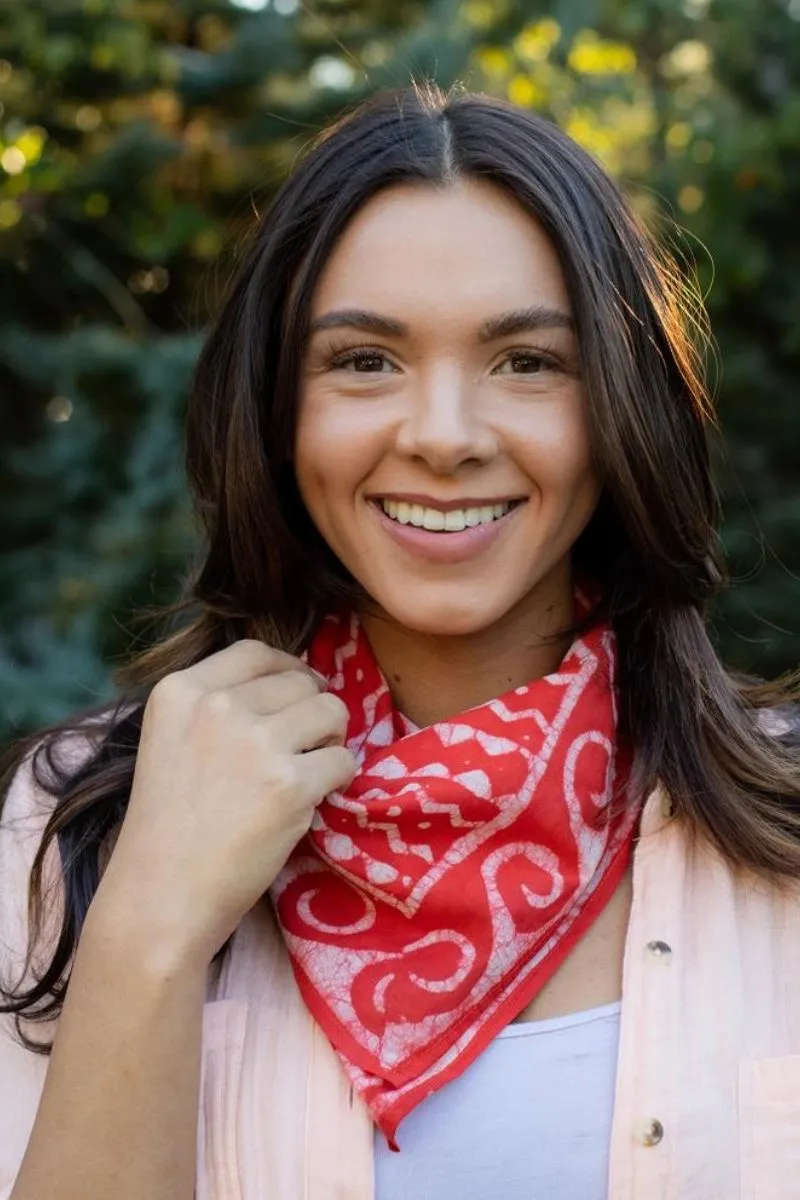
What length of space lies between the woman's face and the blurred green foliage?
58.0 inches

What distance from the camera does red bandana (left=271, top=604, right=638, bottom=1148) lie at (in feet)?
5.86

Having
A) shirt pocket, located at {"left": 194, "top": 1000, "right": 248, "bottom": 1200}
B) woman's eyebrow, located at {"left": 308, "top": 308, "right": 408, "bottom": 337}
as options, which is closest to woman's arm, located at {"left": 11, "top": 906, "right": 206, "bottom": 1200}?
shirt pocket, located at {"left": 194, "top": 1000, "right": 248, "bottom": 1200}

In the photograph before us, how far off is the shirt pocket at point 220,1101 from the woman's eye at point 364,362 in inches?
32.7

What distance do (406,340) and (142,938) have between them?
2.59 feet

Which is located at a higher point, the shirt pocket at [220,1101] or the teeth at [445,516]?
the teeth at [445,516]

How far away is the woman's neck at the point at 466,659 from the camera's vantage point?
2.03m

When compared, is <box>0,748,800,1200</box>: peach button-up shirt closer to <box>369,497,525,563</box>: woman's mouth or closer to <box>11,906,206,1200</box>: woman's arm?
<box>11,906,206,1200</box>: woman's arm

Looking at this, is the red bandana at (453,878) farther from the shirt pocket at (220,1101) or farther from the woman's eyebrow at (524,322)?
the woman's eyebrow at (524,322)

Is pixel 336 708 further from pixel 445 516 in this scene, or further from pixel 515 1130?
pixel 515 1130

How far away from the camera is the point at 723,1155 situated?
1.73m

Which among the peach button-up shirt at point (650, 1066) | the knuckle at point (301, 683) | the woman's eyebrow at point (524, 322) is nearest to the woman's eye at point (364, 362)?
the woman's eyebrow at point (524, 322)

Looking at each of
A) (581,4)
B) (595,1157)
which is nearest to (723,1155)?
(595,1157)

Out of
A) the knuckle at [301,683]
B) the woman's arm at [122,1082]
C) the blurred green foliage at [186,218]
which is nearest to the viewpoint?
the woman's arm at [122,1082]

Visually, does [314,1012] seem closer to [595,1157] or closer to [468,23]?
[595,1157]
